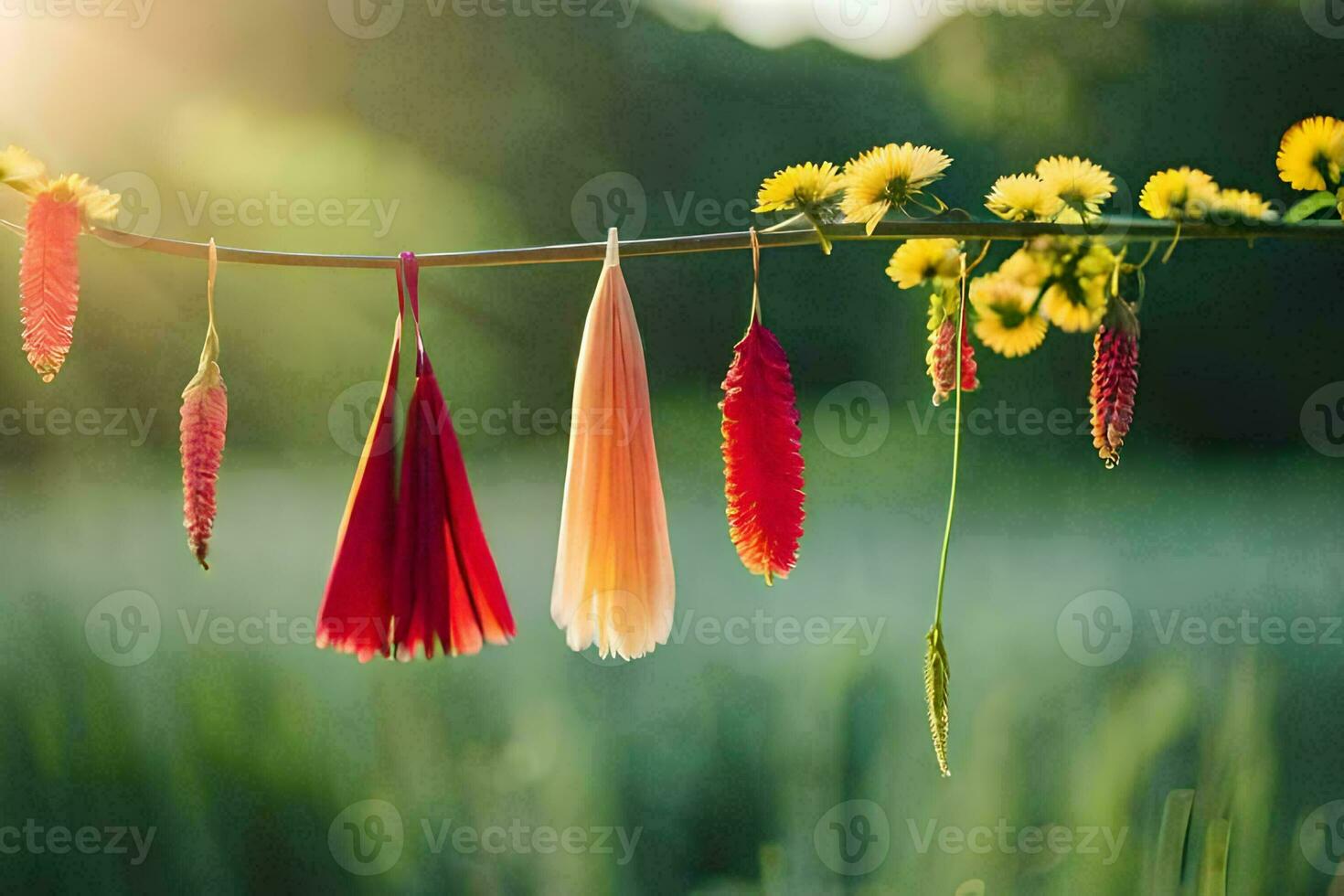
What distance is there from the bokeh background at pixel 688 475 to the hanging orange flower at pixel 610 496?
44cm

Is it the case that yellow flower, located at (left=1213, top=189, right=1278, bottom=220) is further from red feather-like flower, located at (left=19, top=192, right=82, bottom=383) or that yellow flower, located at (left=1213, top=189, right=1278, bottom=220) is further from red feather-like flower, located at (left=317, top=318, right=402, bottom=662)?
red feather-like flower, located at (left=19, top=192, right=82, bottom=383)

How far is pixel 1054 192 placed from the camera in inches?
29.7

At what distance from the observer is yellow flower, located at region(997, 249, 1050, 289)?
2.10 ft

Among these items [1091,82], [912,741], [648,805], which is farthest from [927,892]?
[1091,82]

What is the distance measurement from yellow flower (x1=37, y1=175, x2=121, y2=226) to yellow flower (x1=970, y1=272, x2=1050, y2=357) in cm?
62

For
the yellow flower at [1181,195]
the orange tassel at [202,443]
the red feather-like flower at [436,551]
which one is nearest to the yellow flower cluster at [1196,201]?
the yellow flower at [1181,195]

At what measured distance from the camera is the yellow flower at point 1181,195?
744 mm

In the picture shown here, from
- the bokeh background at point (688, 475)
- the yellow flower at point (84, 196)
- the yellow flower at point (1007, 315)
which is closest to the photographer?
the yellow flower at point (1007, 315)

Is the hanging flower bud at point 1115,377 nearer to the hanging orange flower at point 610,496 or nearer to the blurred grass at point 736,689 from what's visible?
the hanging orange flower at point 610,496

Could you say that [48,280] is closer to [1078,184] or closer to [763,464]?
[763,464]

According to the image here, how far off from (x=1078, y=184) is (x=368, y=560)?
60cm

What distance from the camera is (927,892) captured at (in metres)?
1.23

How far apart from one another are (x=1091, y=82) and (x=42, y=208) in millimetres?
1106

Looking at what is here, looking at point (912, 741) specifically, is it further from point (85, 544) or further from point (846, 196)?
point (85, 544)
